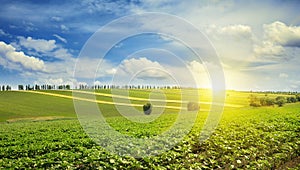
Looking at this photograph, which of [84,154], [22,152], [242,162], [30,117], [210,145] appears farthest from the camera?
[30,117]

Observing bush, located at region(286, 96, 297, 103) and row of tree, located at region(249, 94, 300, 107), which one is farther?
bush, located at region(286, 96, 297, 103)

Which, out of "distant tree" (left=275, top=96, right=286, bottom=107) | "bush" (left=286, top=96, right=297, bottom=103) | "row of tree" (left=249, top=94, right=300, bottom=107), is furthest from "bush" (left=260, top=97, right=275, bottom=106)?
"bush" (left=286, top=96, right=297, bottom=103)

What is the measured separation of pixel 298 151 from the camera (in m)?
14.6

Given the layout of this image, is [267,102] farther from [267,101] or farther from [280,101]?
[280,101]

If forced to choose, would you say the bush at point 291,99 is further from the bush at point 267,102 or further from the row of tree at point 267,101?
the bush at point 267,102

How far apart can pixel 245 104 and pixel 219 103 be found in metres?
66.6

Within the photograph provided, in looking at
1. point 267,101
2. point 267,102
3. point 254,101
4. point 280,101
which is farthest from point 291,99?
point 254,101

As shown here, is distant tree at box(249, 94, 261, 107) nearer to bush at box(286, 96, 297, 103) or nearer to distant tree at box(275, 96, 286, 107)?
distant tree at box(275, 96, 286, 107)

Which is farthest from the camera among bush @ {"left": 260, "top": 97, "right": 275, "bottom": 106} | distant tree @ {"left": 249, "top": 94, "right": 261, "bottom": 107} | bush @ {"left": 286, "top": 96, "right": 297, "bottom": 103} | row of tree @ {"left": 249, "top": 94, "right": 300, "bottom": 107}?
bush @ {"left": 286, "top": 96, "right": 297, "bottom": 103}

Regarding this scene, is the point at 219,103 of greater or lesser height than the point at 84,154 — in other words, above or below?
above

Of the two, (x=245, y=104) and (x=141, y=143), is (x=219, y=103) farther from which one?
(x=245, y=104)

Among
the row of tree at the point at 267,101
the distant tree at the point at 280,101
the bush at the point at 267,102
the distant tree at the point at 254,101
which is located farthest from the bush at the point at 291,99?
the distant tree at the point at 254,101

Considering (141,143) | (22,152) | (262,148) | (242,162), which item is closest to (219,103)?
(242,162)

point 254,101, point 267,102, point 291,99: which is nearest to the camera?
point 267,102
